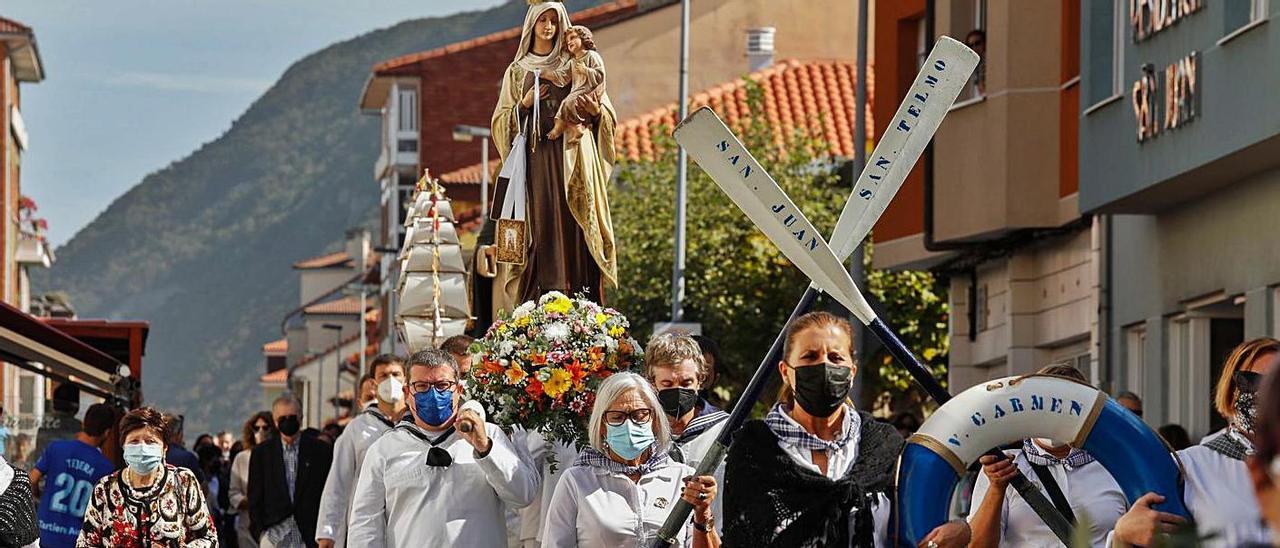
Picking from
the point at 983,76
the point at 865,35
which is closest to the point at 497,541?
the point at 983,76

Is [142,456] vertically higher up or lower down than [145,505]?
higher up

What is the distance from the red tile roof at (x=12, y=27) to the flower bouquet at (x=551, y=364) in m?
61.8

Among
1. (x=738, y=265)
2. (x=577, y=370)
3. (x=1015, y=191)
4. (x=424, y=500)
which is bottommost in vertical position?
(x=424, y=500)

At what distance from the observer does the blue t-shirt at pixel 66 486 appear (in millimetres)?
14820

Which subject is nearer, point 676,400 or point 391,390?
point 676,400

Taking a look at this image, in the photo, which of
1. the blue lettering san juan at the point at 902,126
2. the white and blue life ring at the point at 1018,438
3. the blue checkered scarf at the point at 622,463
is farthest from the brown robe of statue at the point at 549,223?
the white and blue life ring at the point at 1018,438

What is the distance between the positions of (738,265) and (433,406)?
2983 cm

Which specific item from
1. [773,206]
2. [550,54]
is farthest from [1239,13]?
[773,206]

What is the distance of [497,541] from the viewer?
35.1 ft

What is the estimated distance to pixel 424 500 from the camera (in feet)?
34.9

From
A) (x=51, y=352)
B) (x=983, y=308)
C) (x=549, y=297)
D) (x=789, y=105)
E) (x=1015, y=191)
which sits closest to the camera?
(x=549, y=297)

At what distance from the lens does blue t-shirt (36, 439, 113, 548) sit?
14.8 meters

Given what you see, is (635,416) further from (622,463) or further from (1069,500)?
(1069,500)

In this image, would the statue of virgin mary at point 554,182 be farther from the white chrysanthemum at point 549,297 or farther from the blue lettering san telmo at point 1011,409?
the blue lettering san telmo at point 1011,409
